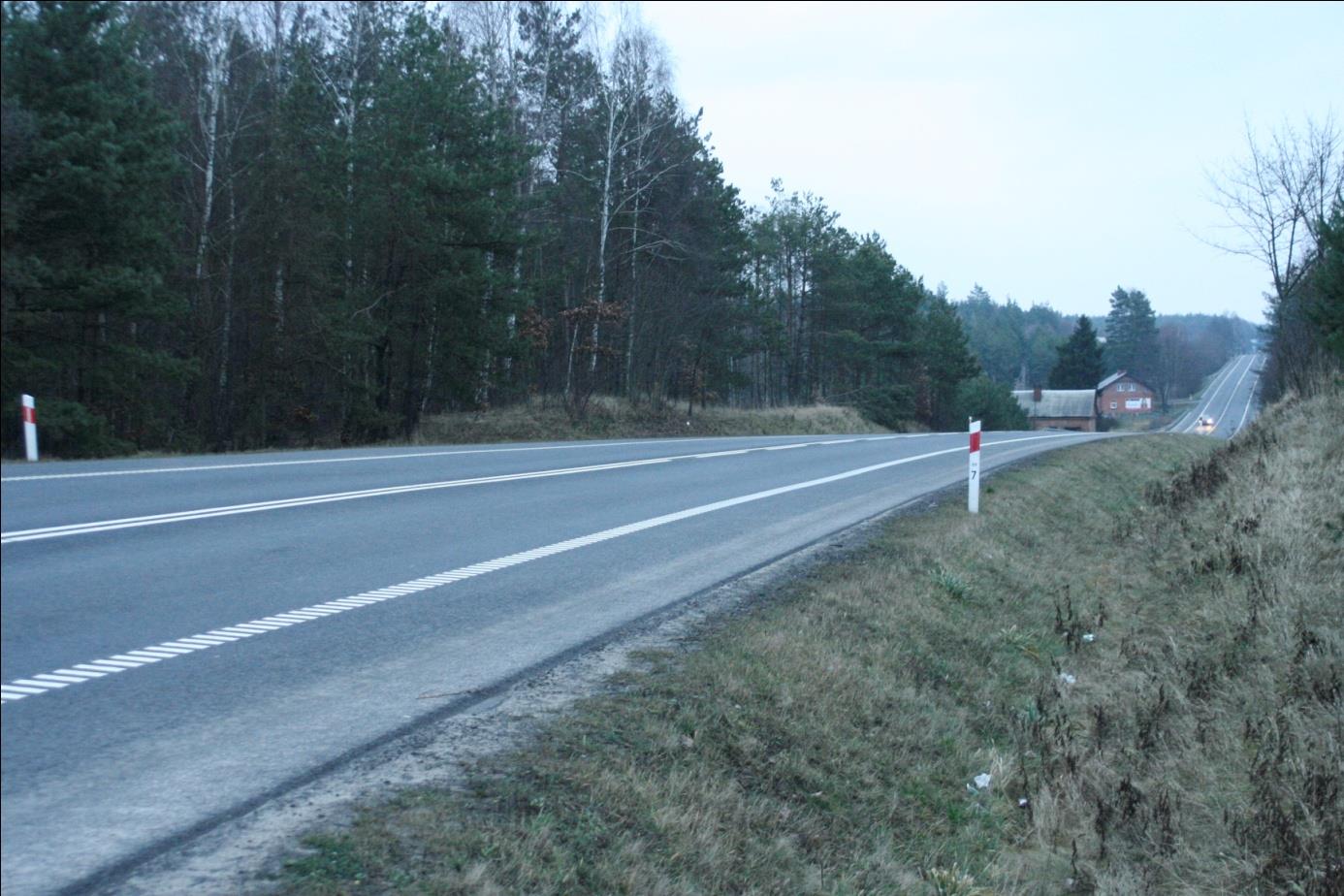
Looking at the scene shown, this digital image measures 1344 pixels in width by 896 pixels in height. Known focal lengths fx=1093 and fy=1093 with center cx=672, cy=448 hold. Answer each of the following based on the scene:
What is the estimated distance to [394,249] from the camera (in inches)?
1053

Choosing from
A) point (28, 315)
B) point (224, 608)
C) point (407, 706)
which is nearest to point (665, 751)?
point (407, 706)

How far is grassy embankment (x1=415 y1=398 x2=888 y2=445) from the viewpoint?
29.8 m

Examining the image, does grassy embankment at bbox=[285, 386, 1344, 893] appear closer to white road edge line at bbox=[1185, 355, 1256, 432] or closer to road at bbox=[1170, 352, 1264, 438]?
road at bbox=[1170, 352, 1264, 438]

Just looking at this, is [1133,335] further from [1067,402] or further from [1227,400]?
[1227,400]

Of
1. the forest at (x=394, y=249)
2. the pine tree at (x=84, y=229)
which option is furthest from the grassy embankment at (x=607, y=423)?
the pine tree at (x=84, y=229)

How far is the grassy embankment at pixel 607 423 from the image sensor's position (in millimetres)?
29797

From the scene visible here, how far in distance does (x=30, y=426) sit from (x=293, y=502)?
6.50m

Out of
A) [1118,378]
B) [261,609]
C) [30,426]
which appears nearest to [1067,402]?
[1118,378]

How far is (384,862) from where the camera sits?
329 cm

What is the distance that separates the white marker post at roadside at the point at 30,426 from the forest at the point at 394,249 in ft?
0.08

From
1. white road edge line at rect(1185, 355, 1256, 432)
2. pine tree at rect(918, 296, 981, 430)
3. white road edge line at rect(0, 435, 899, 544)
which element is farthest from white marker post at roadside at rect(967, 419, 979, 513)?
white road edge line at rect(1185, 355, 1256, 432)

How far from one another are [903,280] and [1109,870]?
63.0 meters

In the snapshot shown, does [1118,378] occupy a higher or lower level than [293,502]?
higher

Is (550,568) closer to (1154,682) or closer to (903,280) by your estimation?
(1154,682)
